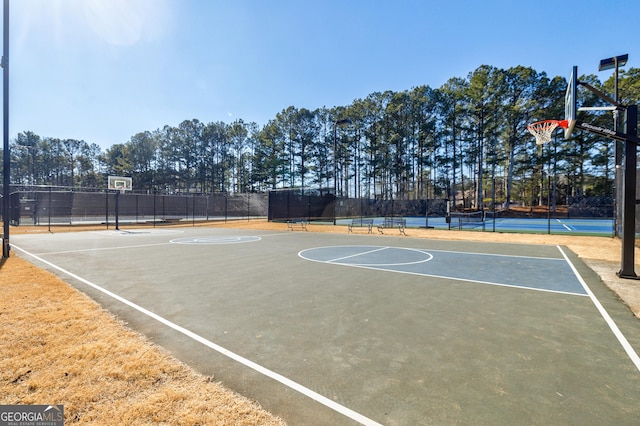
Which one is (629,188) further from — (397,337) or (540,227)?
(540,227)

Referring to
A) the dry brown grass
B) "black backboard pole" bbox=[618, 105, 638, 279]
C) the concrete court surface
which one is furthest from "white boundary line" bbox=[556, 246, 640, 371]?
the dry brown grass

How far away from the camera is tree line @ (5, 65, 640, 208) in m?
31.6

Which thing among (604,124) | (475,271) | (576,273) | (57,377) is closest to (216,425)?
(57,377)

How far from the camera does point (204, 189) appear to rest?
2231 inches

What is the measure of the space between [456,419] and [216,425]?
1.56 meters

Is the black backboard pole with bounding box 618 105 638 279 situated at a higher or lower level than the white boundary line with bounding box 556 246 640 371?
higher

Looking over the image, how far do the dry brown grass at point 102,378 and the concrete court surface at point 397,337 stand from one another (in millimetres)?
198

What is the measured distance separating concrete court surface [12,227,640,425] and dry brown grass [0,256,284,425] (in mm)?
198

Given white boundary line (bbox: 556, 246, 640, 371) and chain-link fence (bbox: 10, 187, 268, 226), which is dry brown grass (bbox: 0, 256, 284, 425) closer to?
white boundary line (bbox: 556, 246, 640, 371)

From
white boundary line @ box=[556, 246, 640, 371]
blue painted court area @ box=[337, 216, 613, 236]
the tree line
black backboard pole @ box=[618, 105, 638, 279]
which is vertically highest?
the tree line

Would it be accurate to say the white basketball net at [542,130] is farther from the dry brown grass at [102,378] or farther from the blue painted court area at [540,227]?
the dry brown grass at [102,378]

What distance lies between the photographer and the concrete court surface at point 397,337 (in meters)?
2.05

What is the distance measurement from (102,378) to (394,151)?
140ft

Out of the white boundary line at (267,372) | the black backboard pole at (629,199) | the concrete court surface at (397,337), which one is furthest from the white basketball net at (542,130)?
the white boundary line at (267,372)
